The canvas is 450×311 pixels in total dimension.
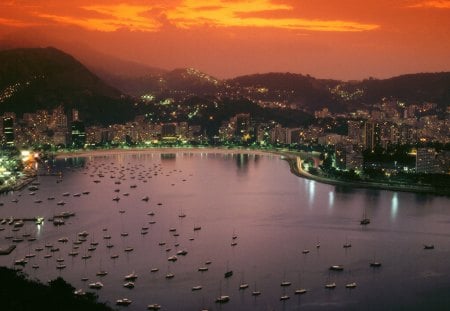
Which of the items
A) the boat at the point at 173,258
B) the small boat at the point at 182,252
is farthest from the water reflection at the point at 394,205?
the boat at the point at 173,258

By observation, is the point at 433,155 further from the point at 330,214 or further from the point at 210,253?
the point at 210,253

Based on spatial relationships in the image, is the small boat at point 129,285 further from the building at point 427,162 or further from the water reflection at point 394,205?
the building at point 427,162

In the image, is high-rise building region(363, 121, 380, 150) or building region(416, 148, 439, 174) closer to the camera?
building region(416, 148, 439, 174)

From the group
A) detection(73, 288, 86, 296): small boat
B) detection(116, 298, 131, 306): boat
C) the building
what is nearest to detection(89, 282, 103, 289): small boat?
detection(73, 288, 86, 296): small boat

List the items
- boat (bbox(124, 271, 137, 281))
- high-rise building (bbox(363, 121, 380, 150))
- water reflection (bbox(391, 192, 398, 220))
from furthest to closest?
high-rise building (bbox(363, 121, 380, 150)) → water reflection (bbox(391, 192, 398, 220)) → boat (bbox(124, 271, 137, 281))

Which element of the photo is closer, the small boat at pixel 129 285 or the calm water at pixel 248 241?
the calm water at pixel 248 241

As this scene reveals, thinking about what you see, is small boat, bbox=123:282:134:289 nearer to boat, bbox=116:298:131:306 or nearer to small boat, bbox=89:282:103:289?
small boat, bbox=89:282:103:289

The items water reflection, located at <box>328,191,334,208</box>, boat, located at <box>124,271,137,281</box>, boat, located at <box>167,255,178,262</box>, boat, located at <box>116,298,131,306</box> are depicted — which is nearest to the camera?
boat, located at <box>116,298,131,306</box>

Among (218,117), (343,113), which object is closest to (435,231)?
(218,117)
